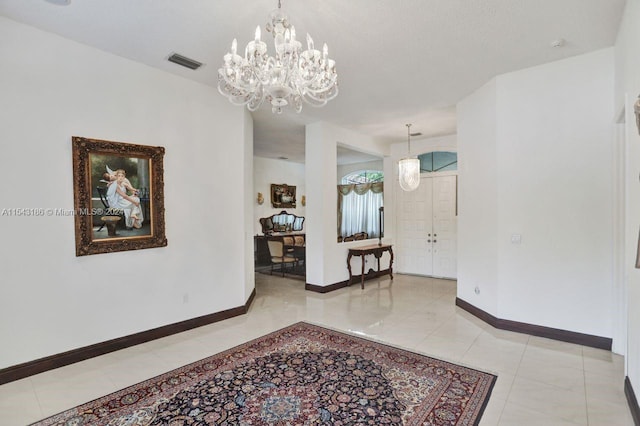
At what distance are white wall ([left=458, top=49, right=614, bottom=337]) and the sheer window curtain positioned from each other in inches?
189

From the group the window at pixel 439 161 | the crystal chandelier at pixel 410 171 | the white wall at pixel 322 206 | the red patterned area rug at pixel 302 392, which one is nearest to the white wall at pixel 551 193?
the red patterned area rug at pixel 302 392

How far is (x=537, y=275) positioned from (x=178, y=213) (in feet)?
14.4

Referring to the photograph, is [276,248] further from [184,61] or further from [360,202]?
[184,61]

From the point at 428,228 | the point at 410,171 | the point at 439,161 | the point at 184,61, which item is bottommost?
the point at 428,228

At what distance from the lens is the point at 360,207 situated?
956 cm

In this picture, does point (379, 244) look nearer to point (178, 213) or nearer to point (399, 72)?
point (399, 72)

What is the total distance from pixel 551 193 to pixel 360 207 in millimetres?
6088

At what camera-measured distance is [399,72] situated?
3863 millimetres

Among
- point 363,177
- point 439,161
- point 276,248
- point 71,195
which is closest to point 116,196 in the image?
point 71,195

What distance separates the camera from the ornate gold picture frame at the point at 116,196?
3174mm

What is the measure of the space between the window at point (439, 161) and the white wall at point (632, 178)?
4.20 m

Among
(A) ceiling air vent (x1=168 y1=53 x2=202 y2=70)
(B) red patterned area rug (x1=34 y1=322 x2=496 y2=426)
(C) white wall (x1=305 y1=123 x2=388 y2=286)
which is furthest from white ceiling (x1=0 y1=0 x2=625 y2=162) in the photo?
(B) red patterned area rug (x1=34 y1=322 x2=496 y2=426)

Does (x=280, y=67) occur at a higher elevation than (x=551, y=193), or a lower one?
higher

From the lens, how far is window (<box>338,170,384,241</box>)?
9133mm
